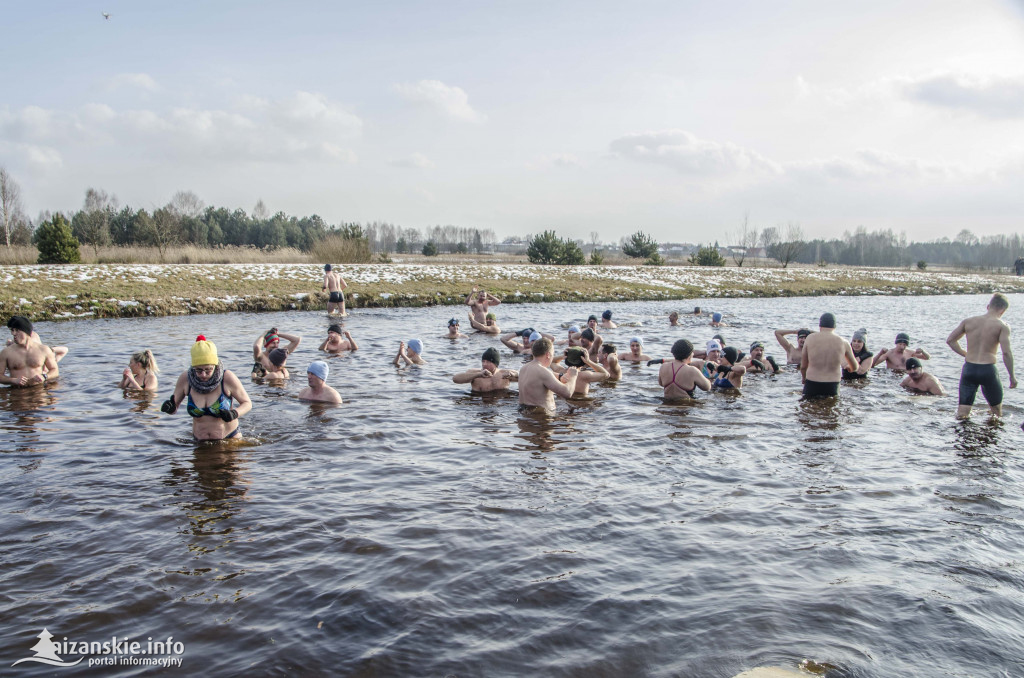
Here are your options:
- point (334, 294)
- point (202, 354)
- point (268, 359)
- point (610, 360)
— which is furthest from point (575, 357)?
point (334, 294)

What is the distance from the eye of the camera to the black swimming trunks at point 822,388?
11016 mm

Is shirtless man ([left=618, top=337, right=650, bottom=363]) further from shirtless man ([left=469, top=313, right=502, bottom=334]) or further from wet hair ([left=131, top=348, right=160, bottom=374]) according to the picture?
wet hair ([left=131, top=348, right=160, bottom=374])

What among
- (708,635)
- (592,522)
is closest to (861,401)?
(592,522)

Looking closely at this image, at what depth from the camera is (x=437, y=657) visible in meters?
4.13

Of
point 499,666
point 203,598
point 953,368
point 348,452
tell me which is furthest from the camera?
point 953,368

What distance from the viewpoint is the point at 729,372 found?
12.0m

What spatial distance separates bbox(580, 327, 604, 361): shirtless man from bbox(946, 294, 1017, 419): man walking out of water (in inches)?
233

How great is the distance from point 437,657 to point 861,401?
1014cm

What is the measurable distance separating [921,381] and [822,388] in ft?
8.77

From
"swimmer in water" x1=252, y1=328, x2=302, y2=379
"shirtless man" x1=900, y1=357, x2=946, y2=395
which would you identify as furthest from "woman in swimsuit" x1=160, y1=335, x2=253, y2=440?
"shirtless man" x1=900, y1=357, x2=946, y2=395

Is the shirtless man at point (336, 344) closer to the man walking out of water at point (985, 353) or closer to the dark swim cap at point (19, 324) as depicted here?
the dark swim cap at point (19, 324)

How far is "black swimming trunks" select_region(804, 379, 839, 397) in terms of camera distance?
434 inches

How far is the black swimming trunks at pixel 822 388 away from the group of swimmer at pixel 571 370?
17 millimetres

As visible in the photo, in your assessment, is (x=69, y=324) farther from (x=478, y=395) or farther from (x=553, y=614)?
(x=553, y=614)
